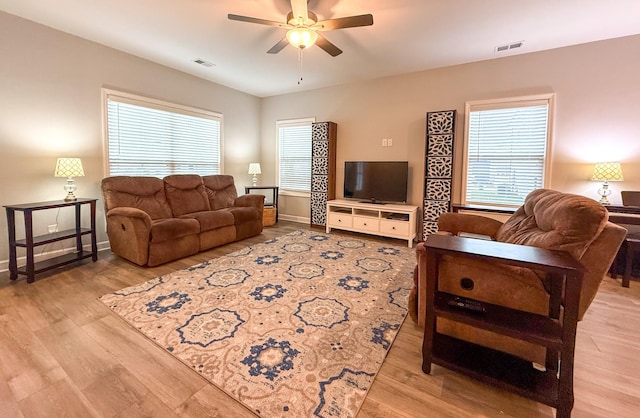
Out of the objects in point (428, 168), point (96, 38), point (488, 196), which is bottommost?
point (488, 196)

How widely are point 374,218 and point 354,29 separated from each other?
263 cm

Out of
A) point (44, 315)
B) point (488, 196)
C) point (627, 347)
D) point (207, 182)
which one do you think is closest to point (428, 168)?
point (488, 196)

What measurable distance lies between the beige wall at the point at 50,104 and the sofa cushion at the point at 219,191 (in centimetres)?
143

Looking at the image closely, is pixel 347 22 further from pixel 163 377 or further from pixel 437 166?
pixel 163 377

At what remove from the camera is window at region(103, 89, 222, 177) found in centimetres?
383

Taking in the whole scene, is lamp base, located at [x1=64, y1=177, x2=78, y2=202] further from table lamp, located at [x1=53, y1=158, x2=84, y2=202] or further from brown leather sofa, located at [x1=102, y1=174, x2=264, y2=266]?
brown leather sofa, located at [x1=102, y1=174, x2=264, y2=266]

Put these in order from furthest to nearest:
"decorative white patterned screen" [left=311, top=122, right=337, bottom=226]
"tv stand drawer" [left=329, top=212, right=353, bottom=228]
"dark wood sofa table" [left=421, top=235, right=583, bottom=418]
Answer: "decorative white patterned screen" [left=311, top=122, right=337, bottom=226] → "tv stand drawer" [left=329, top=212, right=353, bottom=228] → "dark wood sofa table" [left=421, top=235, right=583, bottom=418]

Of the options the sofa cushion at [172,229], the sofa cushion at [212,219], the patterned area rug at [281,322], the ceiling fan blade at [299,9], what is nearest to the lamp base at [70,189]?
the sofa cushion at [172,229]

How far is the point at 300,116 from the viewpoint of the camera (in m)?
5.61

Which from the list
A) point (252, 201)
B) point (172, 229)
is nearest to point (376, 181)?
point (252, 201)

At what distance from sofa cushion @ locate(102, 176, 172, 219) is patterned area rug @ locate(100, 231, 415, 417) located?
47.8 inches

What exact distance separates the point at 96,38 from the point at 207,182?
224 centimetres

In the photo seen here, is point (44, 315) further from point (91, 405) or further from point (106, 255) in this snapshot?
point (106, 255)

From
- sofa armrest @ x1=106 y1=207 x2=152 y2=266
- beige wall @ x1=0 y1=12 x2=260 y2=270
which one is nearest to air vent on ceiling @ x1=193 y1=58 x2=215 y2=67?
beige wall @ x1=0 y1=12 x2=260 y2=270
